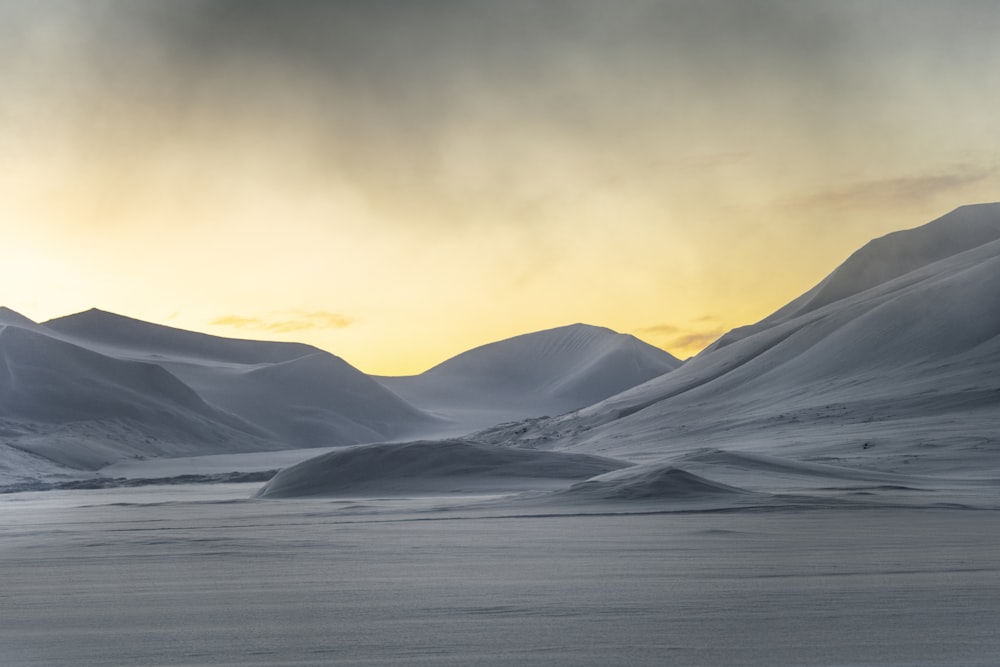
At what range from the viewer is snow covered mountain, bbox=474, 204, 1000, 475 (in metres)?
33.8

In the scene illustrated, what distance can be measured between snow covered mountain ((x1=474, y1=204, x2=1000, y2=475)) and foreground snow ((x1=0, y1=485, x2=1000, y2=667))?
1304 centimetres

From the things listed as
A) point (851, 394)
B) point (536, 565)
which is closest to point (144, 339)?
point (851, 394)

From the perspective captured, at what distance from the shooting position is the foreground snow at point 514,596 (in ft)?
13.6

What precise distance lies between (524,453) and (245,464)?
43434 millimetres

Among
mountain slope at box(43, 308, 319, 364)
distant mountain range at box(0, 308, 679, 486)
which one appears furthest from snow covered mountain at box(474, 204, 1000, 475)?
mountain slope at box(43, 308, 319, 364)

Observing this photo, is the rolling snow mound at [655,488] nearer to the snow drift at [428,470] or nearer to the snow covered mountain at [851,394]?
the snow drift at [428,470]

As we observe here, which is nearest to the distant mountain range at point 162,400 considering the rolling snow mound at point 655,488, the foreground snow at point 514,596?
the rolling snow mound at point 655,488

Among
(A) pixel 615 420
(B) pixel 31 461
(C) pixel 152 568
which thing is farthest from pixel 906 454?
(B) pixel 31 461

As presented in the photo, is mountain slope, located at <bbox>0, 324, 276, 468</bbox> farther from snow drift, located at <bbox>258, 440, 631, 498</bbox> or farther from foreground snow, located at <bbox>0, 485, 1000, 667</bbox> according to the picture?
foreground snow, located at <bbox>0, 485, 1000, 667</bbox>

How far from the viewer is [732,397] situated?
196 ft

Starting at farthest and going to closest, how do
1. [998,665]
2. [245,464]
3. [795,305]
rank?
[795,305] → [245,464] → [998,665]

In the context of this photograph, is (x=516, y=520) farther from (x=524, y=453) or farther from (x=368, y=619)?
(x=524, y=453)

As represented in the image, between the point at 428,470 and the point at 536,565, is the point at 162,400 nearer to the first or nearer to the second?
the point at 428,470

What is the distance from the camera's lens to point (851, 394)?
51.7 metres
